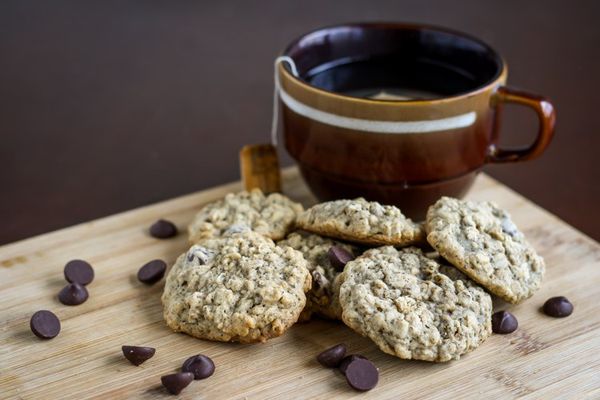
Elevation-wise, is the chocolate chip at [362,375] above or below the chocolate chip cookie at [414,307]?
below

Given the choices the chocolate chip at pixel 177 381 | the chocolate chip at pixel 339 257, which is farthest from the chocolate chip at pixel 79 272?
the chocolate chip at pixel 339 257

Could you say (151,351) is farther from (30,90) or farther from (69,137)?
(30,90)

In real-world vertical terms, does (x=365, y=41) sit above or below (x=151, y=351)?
above

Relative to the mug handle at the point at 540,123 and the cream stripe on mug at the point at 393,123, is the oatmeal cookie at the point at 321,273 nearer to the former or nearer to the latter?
the cream stripe on mug at the point at 393,123

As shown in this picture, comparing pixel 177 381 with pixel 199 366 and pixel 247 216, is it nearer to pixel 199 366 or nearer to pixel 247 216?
pixel 199 366

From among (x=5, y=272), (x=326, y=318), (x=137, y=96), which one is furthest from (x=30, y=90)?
(x=326, y=318)

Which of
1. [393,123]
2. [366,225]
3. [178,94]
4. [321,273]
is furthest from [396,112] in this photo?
[178,94]

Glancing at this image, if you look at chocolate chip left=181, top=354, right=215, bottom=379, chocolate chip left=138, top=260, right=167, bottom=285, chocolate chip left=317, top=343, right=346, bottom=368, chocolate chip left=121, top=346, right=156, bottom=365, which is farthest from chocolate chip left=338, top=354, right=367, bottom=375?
chocolate chip left=138, top=260, right=167, bottom=285
